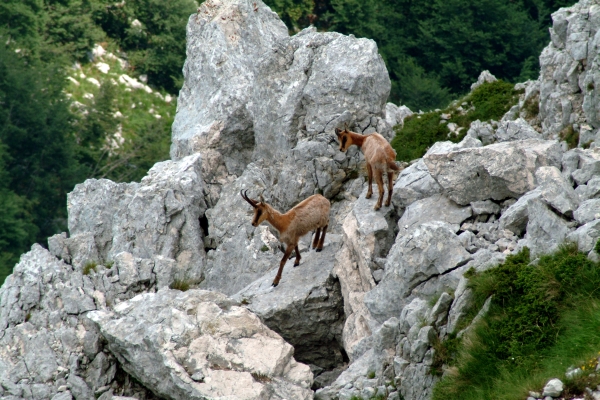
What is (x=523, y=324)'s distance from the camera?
14.5m

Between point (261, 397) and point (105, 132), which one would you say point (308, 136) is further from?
point (105, 132)

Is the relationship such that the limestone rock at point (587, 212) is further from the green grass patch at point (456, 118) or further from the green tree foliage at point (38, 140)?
the green tree foliage at point (38, 140)

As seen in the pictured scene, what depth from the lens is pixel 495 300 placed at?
15016 millimetres

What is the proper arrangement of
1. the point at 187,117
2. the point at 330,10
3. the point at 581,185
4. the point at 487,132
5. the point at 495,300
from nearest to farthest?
the point at 495,300
the point at 581,185
the point at 487,132
the point at 187,117
the point at 330,10

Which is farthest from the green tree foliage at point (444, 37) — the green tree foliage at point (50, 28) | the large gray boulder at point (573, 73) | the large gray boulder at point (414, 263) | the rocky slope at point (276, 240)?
the large gray boulder at point (414, 263)

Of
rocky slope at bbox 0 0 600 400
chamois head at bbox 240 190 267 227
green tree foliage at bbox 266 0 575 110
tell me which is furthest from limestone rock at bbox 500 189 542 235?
green tree foliage at bbox 266 0 575 110

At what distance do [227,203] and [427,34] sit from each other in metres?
54.3

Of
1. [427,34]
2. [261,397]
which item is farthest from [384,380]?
[427,34]

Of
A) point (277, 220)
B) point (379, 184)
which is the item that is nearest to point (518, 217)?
point (379, 184)

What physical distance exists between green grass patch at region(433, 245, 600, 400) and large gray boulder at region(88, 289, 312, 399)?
3680 millimetres

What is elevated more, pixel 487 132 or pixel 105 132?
pixel 487 132

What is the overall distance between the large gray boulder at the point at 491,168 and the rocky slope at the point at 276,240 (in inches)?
1.7

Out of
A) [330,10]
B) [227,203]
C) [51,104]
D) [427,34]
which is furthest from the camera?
[330,10]

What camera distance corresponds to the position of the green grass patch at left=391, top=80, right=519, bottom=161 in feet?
110
